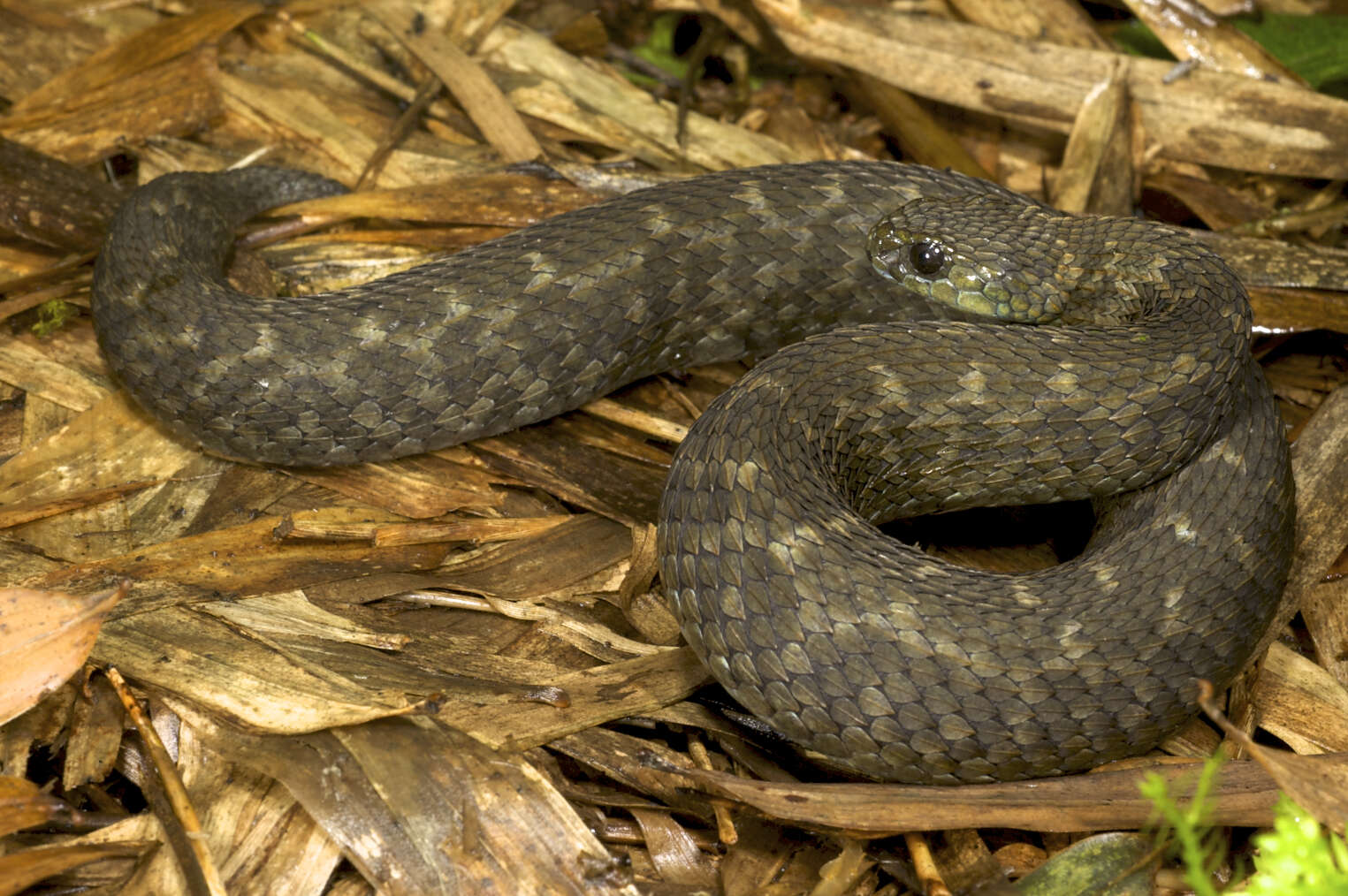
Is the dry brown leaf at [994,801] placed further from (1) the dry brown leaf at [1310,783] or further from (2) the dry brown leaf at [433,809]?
(2) the dry brown leaf at [433,809]

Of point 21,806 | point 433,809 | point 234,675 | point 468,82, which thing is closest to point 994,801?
point 433,809

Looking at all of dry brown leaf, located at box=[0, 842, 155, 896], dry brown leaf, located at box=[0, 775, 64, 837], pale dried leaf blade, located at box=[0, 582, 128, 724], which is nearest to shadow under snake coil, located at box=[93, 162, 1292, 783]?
pale dried leaf blade, located at box=[0, 582, 128, 724]

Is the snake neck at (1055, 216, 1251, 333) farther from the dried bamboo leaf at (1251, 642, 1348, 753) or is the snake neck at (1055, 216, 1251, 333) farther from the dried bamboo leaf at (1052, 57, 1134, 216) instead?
the dried bamboo leaf at (1251, 642, 1348, 753)

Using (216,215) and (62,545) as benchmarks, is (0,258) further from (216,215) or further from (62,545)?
(62,545)

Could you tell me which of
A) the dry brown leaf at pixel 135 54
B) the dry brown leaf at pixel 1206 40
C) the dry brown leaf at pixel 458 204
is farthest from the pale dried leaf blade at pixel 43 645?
the dry brown leaf at pixel 1206 40

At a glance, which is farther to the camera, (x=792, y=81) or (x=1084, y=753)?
(x=792, y=81)

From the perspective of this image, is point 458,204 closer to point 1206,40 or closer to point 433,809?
point 433,809

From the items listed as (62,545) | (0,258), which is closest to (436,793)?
(62,545)
